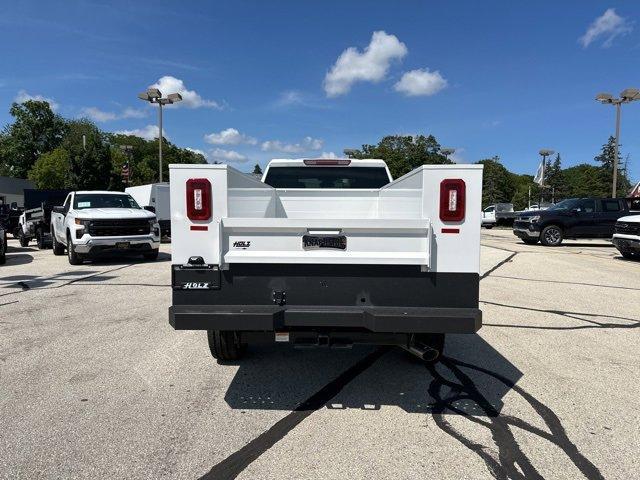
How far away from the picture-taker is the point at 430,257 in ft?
11.6

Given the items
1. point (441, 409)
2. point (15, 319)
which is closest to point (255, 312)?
point (441, 409)

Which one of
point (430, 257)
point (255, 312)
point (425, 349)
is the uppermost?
point (430, 257)

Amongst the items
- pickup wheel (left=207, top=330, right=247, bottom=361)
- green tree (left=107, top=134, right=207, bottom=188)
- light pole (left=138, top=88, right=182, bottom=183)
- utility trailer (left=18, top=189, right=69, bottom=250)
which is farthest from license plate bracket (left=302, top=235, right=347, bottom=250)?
green tree (left=107, top=134, right=207, bottom=188)

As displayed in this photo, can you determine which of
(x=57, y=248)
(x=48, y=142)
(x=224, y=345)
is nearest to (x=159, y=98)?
(x=57, y=248)

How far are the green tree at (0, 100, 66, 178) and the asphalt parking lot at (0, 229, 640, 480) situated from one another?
95.0 metres

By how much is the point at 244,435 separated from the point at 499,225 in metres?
38.9

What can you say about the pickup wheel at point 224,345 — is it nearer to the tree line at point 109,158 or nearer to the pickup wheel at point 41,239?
the pickup wheel at point 41,239

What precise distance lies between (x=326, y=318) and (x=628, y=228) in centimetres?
1347

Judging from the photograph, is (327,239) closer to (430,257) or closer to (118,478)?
(430,257)

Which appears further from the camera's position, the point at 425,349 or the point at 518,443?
the point at 425,349

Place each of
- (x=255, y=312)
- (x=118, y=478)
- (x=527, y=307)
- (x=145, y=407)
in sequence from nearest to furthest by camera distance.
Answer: (x=118, y=478) < (x=255, y=312) < (x=145, y=407) < (x=527, y=307)

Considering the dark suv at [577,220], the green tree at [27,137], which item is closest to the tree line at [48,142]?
the green tree at [27,137]

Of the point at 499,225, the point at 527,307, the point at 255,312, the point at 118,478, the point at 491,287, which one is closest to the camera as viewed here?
the point at 118,478

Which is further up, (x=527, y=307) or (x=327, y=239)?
(x=327, y=239)
